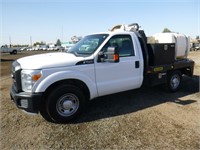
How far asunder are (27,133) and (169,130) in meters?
2.73

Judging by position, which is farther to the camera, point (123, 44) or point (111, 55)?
point (123, 44)

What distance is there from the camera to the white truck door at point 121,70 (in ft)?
14.8

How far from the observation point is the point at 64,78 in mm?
4012

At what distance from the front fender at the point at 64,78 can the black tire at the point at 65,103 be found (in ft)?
0.67

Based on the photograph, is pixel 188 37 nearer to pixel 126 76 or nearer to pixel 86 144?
pixel 126 76

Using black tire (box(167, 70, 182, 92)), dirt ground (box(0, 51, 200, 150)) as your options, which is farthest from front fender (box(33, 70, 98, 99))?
black tire (box(167, 70, 182, 92))

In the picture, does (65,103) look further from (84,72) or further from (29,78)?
(29,78)

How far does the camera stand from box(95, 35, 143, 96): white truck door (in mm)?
4512

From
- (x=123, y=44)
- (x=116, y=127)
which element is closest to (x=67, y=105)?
(x=116, y=127)

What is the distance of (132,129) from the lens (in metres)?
3.83

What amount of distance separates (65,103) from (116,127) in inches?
46.0

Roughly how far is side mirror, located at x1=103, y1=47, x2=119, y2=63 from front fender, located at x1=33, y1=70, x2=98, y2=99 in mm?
541

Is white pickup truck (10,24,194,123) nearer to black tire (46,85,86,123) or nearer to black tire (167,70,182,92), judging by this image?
black tire (46,85,86,123)

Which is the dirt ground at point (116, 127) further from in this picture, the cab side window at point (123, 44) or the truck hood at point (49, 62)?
the cab side window at point (123, 44)
